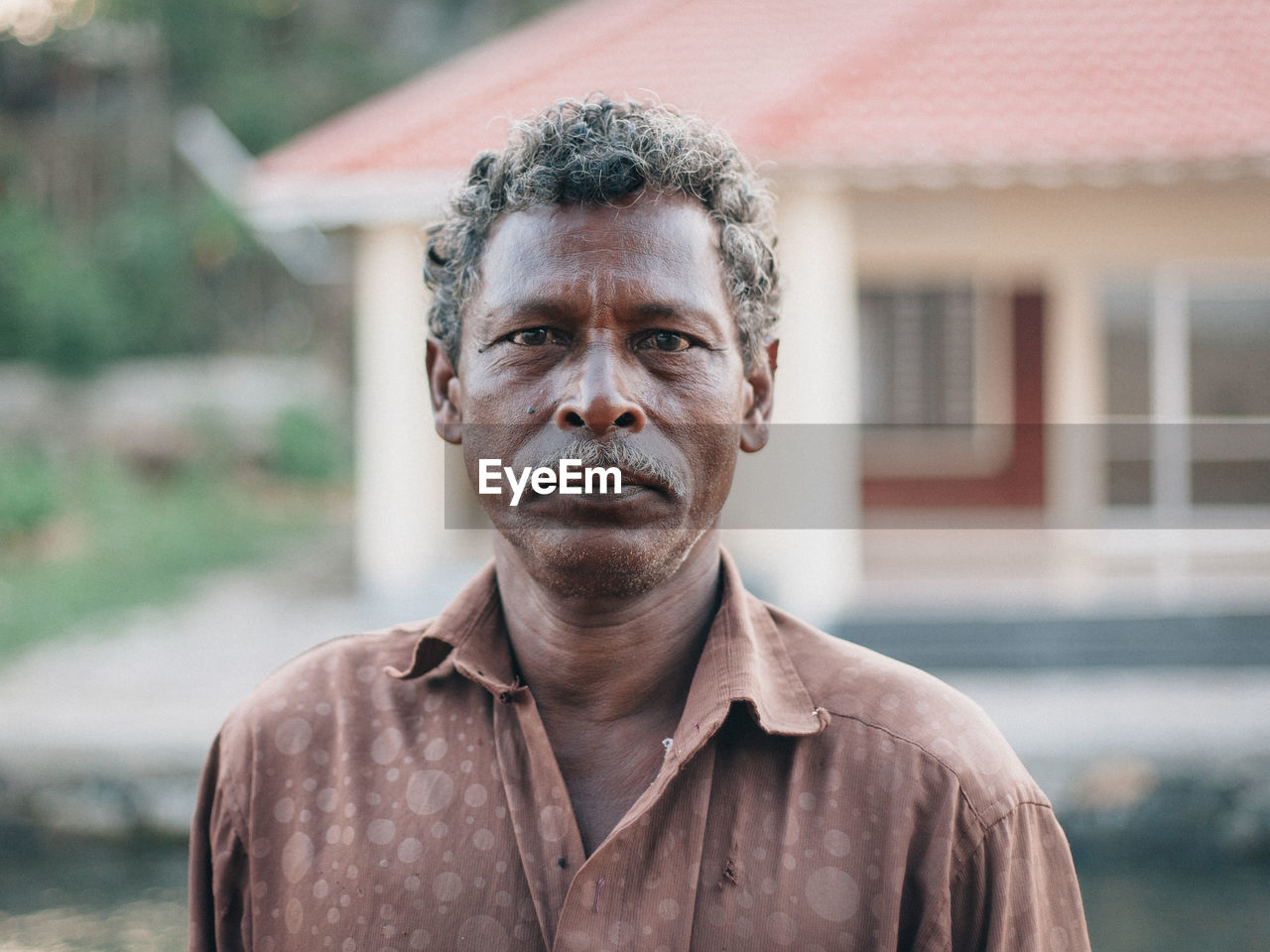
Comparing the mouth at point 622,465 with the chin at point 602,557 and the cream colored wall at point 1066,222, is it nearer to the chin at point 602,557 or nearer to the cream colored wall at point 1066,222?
→ the chin at point 602,557

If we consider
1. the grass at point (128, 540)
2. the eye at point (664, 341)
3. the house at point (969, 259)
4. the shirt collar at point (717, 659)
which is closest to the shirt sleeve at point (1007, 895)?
the shirt collar at point (717, 659)

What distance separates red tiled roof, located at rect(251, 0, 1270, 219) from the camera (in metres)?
6.77

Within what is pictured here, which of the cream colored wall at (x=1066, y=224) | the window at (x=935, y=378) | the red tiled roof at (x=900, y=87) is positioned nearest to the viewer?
the red tiled roof at (x=900, y=87)

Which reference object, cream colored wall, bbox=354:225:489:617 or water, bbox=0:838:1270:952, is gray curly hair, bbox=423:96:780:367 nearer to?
water, bbox=0:838:1270:952

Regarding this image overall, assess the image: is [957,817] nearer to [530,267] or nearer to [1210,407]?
[530,267]

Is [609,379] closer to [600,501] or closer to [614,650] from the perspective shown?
[600,501]

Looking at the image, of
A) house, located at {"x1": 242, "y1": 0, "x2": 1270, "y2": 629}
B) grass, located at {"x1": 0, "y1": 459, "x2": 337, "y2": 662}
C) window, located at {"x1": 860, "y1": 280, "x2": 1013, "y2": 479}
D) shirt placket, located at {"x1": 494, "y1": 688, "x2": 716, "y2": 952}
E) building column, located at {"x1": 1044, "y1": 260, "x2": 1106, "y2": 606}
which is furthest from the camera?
window, located at {"x1": 860, "y1": 280, "x2": 1013, "y2": 479}

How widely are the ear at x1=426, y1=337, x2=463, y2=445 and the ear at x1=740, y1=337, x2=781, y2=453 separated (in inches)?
16.7

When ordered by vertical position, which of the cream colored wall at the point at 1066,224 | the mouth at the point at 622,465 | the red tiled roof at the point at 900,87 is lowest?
the mouth at the point at 622,465

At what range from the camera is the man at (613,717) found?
143cm

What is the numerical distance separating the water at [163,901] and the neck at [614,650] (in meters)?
4.22

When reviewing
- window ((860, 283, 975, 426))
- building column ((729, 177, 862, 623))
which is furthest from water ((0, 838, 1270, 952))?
window ((860, 283, 975, 426))

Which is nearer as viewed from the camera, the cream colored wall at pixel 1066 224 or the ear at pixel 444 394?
the ear at pixel 444 394

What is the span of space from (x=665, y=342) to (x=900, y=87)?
260 inches
